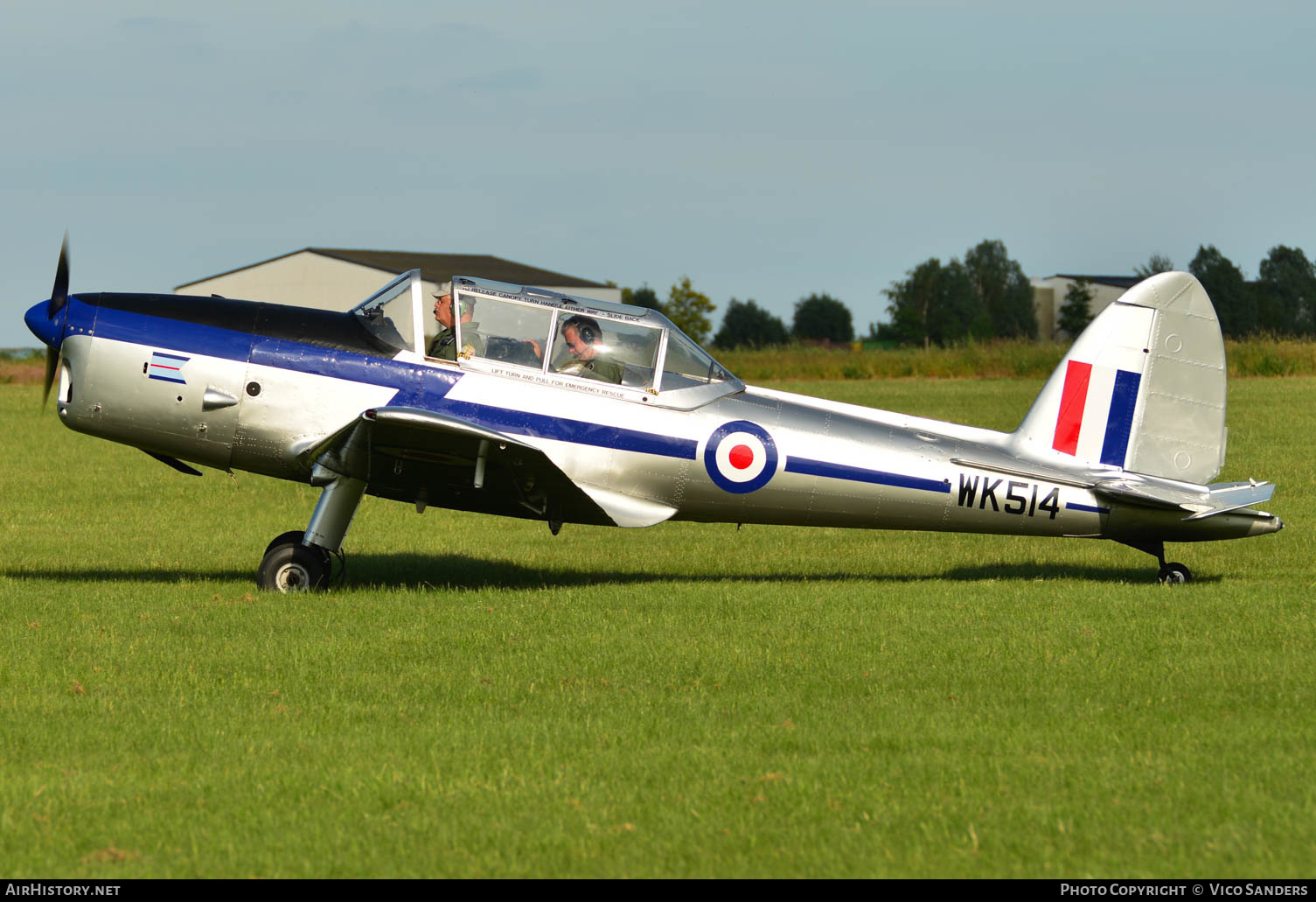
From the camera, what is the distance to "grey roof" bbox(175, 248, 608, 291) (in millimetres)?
75625

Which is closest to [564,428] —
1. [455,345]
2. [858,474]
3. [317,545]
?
[455,345]

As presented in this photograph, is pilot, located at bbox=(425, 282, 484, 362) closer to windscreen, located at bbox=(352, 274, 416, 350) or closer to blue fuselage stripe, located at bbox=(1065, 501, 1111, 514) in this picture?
windscreen, located at bbox=(352, 274, 416, 350)

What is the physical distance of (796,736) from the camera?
567 centimetres

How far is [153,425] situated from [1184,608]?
24.6 feet

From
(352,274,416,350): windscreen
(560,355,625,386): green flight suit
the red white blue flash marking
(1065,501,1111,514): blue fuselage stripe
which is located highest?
(352,274,416,350): windscreen

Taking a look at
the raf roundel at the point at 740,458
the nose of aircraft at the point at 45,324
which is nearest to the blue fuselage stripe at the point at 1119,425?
the raf roundel at the point at 740,458

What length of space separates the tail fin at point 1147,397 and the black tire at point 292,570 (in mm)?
5544

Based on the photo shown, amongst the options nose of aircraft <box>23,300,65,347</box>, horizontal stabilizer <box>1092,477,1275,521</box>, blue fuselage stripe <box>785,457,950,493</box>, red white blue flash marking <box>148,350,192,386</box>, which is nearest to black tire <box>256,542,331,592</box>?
red white blue flash marking <box>148,350,192,386</box>

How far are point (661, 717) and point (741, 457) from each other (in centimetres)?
384

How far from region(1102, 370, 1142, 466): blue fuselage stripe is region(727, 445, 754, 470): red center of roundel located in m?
2.83

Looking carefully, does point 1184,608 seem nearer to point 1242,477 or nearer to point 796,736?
point 796,736

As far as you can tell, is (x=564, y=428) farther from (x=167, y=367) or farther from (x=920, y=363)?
(x=920, y=363)

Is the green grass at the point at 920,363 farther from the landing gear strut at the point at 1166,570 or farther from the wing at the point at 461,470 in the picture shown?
the wing at the point at 461,470

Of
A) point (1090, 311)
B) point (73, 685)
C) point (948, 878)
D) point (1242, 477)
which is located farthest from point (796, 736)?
point (1090, 311)
